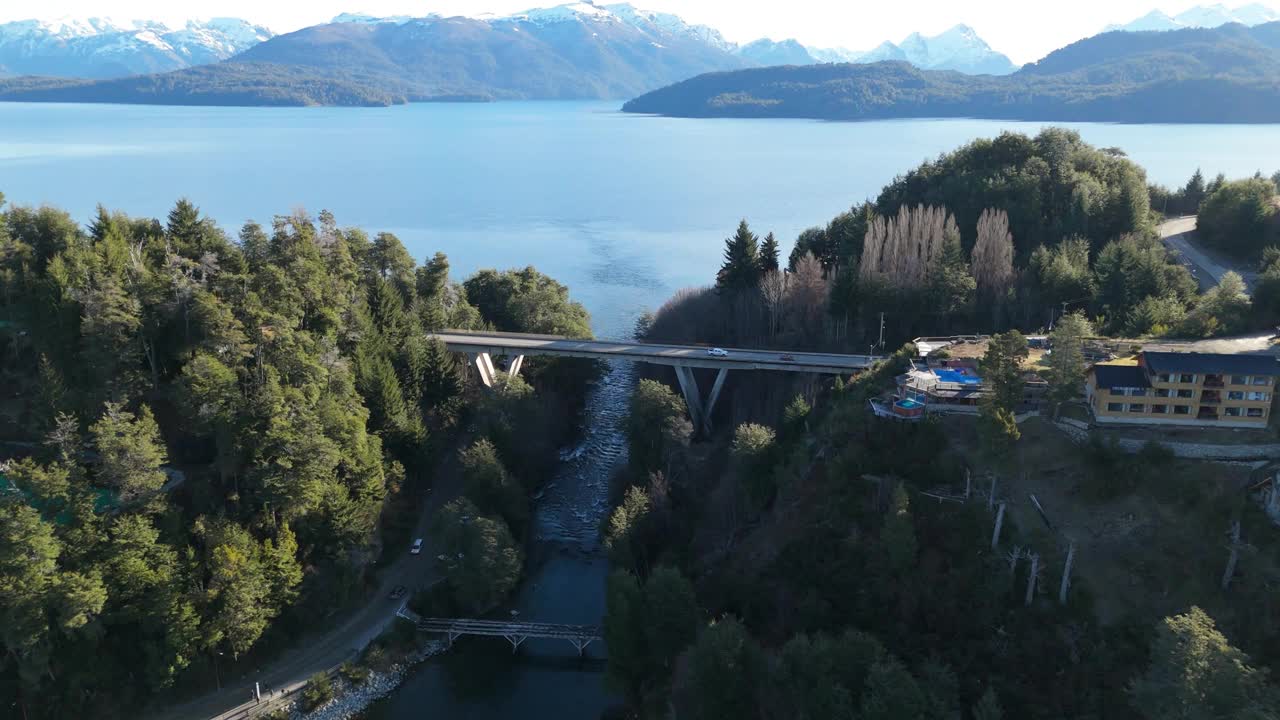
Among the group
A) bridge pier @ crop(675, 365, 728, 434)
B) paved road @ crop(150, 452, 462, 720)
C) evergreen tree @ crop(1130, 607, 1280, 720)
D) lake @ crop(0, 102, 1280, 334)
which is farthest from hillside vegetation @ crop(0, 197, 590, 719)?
lake @ crop(0, 102, 1280, 334)

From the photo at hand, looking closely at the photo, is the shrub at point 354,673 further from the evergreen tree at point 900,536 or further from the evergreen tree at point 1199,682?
the evergreen tree at point 1199,682

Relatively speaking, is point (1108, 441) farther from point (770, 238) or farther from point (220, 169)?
point (220, 169)

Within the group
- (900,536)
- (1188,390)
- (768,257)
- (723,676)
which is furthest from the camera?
(768,257)

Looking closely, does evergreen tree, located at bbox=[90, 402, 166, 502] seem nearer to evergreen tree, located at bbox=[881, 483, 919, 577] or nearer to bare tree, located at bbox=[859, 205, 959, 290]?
evergreen tree, located at bbox=[881, 483, 919, 577]

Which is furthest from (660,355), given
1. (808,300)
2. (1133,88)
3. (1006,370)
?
(1133,88)

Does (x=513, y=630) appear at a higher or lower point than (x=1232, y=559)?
lower

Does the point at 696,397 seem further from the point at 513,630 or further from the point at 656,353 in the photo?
the point at 513,630
